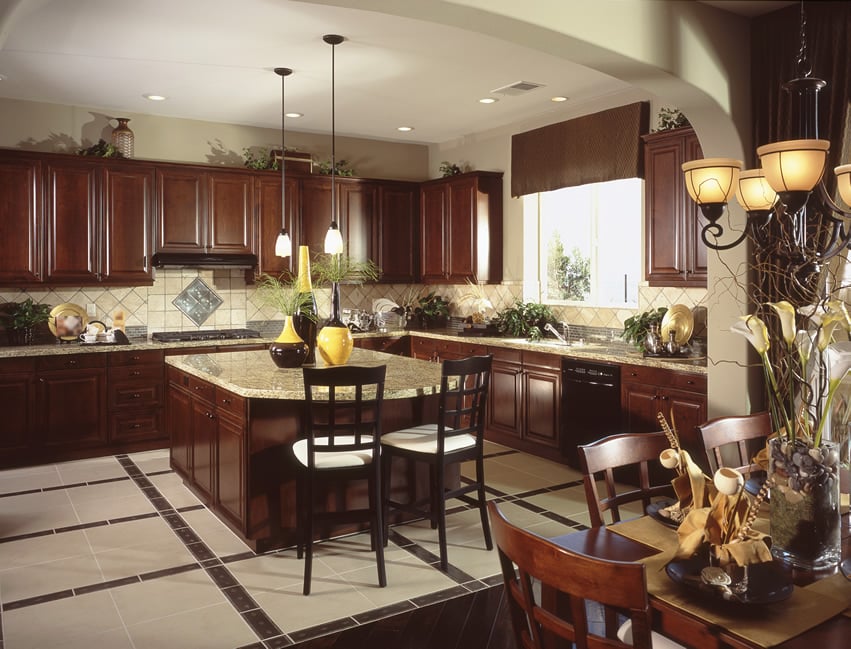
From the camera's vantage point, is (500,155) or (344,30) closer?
(344,30)

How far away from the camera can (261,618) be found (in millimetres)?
3143

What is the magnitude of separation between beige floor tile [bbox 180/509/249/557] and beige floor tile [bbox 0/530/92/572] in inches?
23.1

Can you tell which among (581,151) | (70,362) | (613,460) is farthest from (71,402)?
(613,460)

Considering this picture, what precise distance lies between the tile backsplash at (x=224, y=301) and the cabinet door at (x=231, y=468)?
300 centimetres

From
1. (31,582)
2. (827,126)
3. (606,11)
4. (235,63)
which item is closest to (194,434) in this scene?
(31,582)

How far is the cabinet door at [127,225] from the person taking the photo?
621 centimetres

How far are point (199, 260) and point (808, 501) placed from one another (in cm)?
566

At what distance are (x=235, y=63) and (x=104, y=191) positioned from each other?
6.25 ft

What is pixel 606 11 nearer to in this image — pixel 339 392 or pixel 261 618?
pixel 339 392

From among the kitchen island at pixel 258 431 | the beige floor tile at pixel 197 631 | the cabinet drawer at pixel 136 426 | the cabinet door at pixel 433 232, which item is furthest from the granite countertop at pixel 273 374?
the cabinet door at pixel 433 232

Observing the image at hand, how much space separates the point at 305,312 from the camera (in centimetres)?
460

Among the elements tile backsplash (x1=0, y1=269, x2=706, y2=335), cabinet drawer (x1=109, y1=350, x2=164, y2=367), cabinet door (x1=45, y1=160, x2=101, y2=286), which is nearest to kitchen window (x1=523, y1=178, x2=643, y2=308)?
tile backsplash (x1=0, y1=269, x2=706, y2=335)

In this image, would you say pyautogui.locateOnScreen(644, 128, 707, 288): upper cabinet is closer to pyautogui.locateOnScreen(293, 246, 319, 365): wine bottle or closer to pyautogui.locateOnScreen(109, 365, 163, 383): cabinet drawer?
pyautogui.locateOnScreen(293, 246, 319, 365): wine bottle

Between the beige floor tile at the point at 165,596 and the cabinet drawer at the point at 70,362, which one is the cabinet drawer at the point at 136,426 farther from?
the beige floor tile at the point at 165,596
